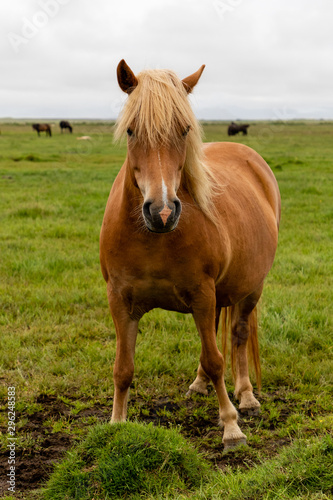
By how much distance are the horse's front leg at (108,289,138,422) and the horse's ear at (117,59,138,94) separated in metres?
1.21

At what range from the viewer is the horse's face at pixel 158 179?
220cm

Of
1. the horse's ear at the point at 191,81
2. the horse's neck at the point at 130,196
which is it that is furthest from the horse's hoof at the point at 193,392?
the horse's ear at the point at 191,81

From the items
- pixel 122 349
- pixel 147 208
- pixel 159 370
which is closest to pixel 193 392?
pixel 159 370

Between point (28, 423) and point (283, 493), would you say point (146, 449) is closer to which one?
point (283, 493)

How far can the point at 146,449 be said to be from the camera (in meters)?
2.57

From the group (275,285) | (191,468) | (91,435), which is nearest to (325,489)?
(191,468)

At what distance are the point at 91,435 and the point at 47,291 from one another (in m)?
3.13

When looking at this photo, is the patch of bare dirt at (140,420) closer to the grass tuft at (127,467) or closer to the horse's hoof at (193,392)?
the horse's hoof at (193,392)

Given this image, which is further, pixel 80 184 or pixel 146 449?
pixel 80 184

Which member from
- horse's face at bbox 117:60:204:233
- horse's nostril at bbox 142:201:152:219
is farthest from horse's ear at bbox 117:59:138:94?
horse's nostril at bbox 142:201:152:219

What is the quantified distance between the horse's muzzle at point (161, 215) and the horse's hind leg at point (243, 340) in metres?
1.97

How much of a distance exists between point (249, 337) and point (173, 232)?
5.42ft

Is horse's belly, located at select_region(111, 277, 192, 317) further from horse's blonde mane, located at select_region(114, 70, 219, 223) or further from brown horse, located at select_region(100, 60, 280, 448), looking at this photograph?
horse's blonde mane, located at select_region(114, 70, 219, 223)

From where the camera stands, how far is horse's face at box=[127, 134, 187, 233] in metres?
2.20
